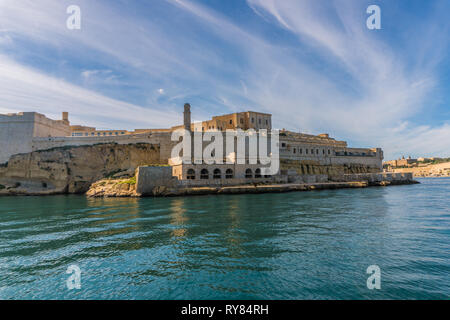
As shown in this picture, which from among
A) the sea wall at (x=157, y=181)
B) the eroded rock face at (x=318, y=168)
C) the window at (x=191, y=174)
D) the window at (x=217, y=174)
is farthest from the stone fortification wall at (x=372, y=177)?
the sea wall at (x=157, y=181)

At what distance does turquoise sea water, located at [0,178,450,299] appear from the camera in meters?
6.79

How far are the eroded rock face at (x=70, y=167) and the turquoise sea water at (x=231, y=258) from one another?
32940 mm

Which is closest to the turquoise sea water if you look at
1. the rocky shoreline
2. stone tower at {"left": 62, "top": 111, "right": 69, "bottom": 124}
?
the rocky shoreline

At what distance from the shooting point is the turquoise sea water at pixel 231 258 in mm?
6789

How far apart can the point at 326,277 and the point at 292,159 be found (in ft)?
170

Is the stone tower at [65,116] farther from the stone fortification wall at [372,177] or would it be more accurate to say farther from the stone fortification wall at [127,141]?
the stone fortification wall at [372,177]

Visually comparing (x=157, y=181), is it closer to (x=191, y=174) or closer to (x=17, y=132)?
(x=191, y=174)

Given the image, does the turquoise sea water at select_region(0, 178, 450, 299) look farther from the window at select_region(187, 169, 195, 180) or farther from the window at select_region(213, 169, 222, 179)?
the window at select_region(213, 169, 222, 179)

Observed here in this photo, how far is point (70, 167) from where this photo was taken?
1823 inches

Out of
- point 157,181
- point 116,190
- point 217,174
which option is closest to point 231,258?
point 157,181

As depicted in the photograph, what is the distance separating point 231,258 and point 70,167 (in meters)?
47.4

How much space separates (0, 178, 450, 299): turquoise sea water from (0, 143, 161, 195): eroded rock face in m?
32.9

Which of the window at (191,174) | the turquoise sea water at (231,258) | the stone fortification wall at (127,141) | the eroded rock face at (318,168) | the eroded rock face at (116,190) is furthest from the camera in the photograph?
the eroded rock face at (318,168)
